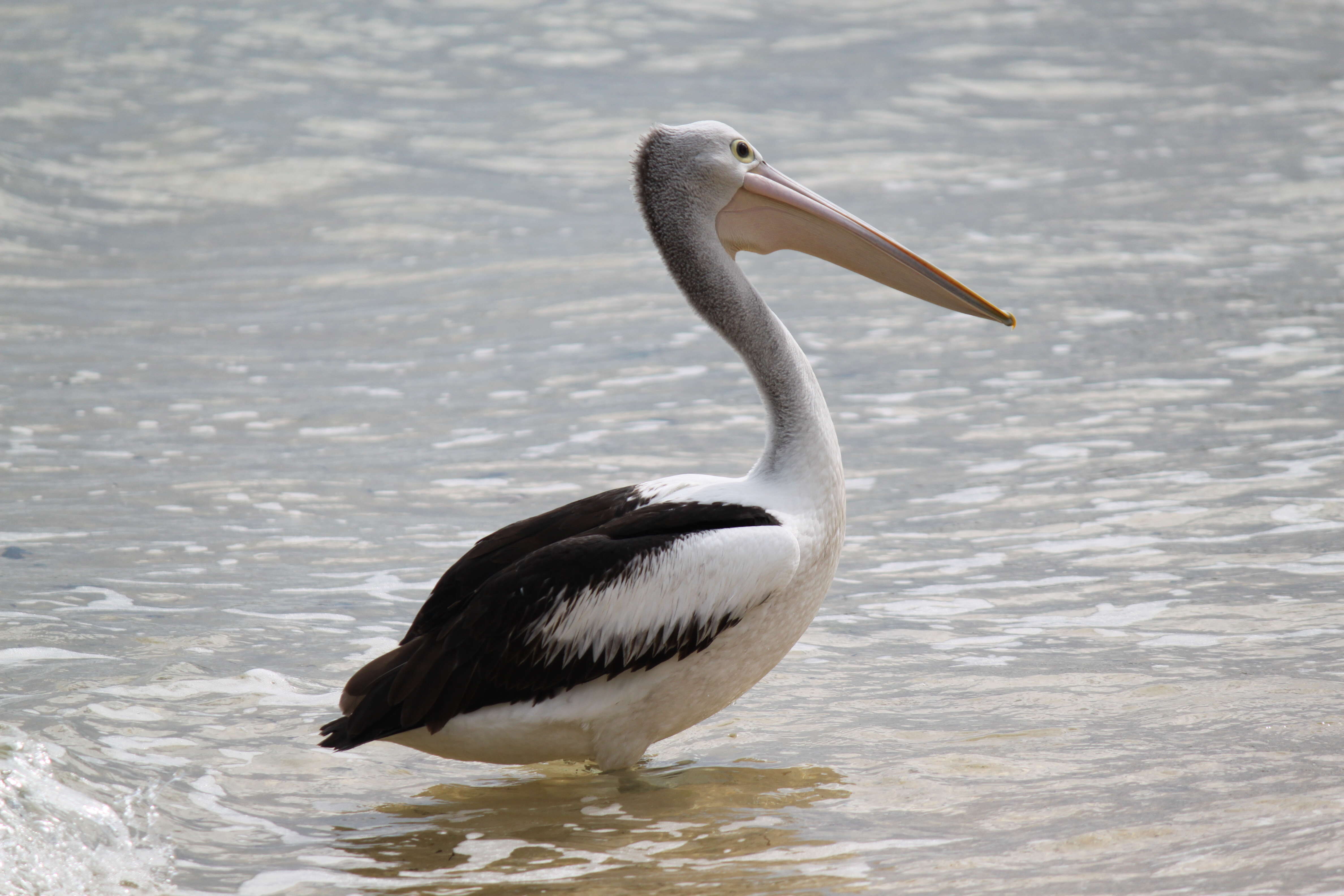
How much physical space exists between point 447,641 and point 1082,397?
450cm

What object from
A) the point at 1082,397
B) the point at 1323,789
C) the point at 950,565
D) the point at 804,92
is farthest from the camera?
the point at 804,92

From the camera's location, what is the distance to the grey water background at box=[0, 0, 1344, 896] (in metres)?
3.40

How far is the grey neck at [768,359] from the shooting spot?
3660 millimetres

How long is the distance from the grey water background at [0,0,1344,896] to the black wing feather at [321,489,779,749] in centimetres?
33

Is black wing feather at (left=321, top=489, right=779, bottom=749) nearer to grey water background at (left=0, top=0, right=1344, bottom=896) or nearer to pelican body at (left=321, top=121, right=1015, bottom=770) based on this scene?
pelican body at (left=321, top=121, right=1015, bottom=770)

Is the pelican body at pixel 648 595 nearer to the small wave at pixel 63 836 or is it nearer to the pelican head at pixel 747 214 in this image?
the pelican head at pixel 747 214

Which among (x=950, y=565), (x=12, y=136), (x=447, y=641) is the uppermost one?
(x=12, y=136)

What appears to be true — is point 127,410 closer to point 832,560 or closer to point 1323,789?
point 832,560

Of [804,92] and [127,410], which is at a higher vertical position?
[804,92]

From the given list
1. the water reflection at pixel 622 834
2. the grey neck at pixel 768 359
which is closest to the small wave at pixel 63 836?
the water reflection at pixel 622 834

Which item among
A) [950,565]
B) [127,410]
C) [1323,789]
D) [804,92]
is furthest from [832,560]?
[804,92]

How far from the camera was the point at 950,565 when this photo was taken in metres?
5.31

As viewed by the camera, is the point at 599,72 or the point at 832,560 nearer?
the point at 832,560

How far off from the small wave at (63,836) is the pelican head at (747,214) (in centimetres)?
199
